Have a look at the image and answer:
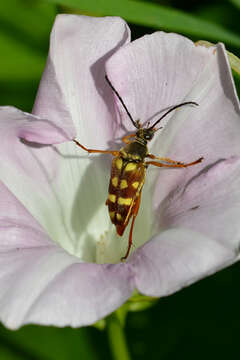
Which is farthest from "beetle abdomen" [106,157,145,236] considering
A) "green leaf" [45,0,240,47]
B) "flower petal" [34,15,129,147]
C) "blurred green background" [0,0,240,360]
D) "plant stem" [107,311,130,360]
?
"blurred green background" [0,0,240,360]

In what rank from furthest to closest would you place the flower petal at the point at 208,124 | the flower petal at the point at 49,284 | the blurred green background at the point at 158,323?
1. the blurred green background at the point at 158,323
2. the flower petal at the point at 208,124
3. the flower petal at the point at 49,284

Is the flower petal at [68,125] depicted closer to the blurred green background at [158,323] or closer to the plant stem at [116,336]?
the plant stem at [116,336]

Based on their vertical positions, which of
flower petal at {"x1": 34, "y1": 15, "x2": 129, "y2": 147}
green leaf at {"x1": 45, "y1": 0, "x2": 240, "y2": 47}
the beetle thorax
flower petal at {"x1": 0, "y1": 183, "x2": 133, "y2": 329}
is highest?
green leaf at {"x1": 45, "y1": 0, "x2": 240, "y2": 47}

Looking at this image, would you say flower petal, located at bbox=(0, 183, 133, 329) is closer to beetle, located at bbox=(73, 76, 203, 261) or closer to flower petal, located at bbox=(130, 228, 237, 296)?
flower petal, located at bbox=(130, 228, 237, 296)

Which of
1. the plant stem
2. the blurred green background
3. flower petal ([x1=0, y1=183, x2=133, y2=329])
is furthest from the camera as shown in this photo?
the blurred green background

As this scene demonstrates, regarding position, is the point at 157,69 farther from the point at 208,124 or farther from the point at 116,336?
the point at 116,336

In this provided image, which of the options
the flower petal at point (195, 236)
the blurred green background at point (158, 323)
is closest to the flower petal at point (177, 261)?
the flower petal at point (195, 236)

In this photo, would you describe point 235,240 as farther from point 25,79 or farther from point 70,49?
point 25,79
